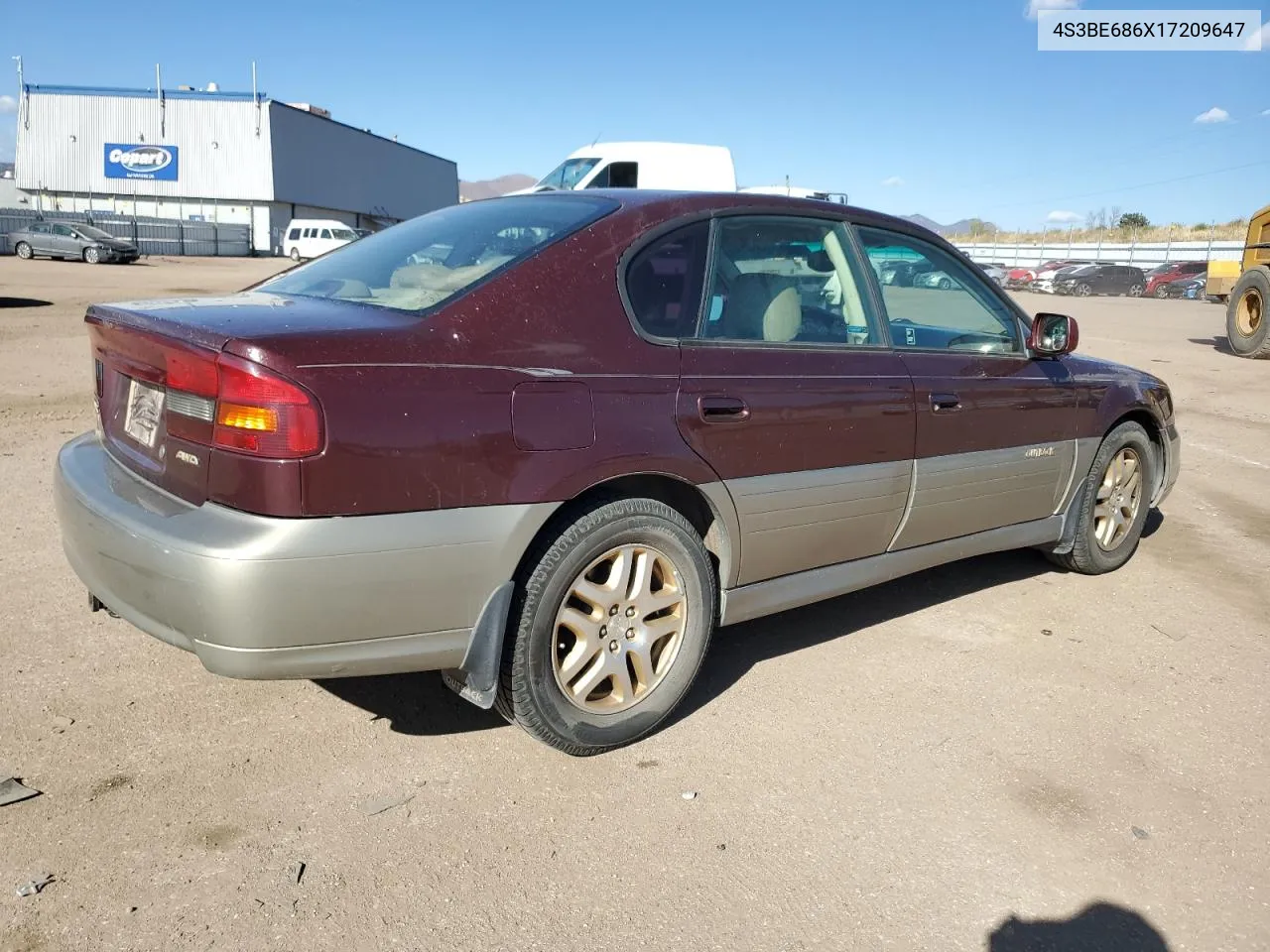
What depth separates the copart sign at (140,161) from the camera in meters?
51.1

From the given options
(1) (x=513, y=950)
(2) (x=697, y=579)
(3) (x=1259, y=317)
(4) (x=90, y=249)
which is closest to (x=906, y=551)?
(2) (x=697, y=579)

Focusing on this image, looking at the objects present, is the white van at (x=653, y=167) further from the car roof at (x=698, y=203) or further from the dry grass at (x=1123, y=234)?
the dry grass at (x=1123, y=234)

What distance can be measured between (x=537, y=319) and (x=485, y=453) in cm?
44

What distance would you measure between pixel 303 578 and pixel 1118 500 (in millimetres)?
4101

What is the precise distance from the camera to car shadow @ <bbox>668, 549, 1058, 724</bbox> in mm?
3719

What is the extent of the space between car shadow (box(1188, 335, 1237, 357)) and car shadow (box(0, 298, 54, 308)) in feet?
62.5

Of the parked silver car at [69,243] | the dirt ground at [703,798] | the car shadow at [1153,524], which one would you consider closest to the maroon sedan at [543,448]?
the dirt ground at [703,798]

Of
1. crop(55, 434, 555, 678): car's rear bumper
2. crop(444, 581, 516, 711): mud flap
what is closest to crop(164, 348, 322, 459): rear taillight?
crop(55, 434, 555, 678): car's rear bumper

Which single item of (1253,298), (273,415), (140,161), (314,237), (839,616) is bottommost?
(839,616)

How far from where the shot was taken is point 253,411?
242cm

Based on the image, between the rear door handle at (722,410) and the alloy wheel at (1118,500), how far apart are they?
2.52 meters

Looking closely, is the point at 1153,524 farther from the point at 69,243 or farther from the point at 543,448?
the point at 69,243

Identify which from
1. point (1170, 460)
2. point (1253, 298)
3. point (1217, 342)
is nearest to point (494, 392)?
point (1170, 460)

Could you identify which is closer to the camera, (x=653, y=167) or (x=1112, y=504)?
(x=1112, y=504)
